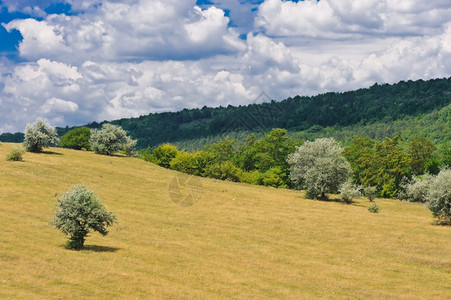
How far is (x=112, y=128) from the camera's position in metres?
115

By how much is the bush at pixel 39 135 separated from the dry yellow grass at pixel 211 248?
9686 mm

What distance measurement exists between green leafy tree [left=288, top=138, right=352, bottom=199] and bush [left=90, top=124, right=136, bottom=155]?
43.6 m

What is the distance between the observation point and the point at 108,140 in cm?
11188

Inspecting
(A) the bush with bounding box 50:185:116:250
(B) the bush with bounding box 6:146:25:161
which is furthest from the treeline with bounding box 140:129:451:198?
(A) the bush with bounding box 50:185:116:250

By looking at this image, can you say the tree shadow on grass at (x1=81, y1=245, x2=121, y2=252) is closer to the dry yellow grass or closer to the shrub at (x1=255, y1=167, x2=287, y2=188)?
the dry yellow grass

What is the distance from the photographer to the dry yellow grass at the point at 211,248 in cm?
3228

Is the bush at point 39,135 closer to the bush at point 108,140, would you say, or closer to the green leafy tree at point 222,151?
the bush at point 108,140

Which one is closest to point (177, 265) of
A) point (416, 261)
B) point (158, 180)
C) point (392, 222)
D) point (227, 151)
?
point (416, 261)

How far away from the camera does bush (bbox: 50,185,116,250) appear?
127 feet

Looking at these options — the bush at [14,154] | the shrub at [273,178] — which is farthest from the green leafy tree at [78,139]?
the shrub at [273,178]

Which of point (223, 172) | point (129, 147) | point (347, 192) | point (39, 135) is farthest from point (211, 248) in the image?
point (129, 147)

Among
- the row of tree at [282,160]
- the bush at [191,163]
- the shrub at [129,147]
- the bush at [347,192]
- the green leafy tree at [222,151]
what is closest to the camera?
the bush at [347,192]

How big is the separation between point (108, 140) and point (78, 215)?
7491 cm

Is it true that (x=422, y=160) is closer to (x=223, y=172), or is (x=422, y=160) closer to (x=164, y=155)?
(x=223, y=172)
